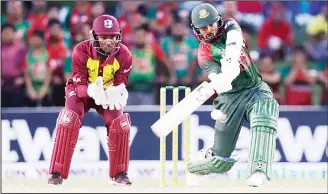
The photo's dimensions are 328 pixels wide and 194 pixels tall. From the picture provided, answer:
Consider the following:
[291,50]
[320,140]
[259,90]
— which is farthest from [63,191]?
[291,50]

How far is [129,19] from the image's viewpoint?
41.6ft

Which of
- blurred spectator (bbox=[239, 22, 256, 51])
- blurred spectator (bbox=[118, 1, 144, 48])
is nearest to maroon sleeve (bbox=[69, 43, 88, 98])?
blurred spectator (bbox=[118, 1, 144, 48])

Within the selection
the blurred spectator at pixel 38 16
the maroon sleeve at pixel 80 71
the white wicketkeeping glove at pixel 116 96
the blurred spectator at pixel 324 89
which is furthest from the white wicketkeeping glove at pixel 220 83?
the blurred spectator at pixel 38 16

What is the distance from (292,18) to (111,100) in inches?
201

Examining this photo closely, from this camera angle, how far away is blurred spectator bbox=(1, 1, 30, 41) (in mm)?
12634

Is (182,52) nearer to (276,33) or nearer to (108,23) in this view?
(276,33)

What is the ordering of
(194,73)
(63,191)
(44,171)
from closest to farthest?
(63,191)
(44,171)
(194,73)

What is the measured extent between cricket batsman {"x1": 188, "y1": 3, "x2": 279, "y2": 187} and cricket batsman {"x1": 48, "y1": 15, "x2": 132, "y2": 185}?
0.66 meters

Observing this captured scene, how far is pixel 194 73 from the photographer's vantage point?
480 inches

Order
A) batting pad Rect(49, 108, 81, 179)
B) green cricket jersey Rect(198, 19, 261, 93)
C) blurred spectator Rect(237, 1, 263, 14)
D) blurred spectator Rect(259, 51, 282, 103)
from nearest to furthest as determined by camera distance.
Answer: green cricket jersey Rect(198, 19, 261, 93)
batting pad Rect(49, 108, 81, 179)
blurred spectator Rect(259, 51, 282, 103)
blurred spectator Rect(237, 1, 263, 14)

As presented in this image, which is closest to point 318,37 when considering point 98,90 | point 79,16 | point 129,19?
point 129,19

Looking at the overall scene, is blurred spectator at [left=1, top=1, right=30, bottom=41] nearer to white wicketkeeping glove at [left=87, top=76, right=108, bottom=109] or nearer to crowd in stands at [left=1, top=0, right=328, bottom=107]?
crowd in stands at [left=1, top=0, right=328, bottom=107]

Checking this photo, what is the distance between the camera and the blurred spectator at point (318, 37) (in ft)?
41.8

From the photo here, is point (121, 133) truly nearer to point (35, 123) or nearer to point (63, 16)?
point (35, 123)
